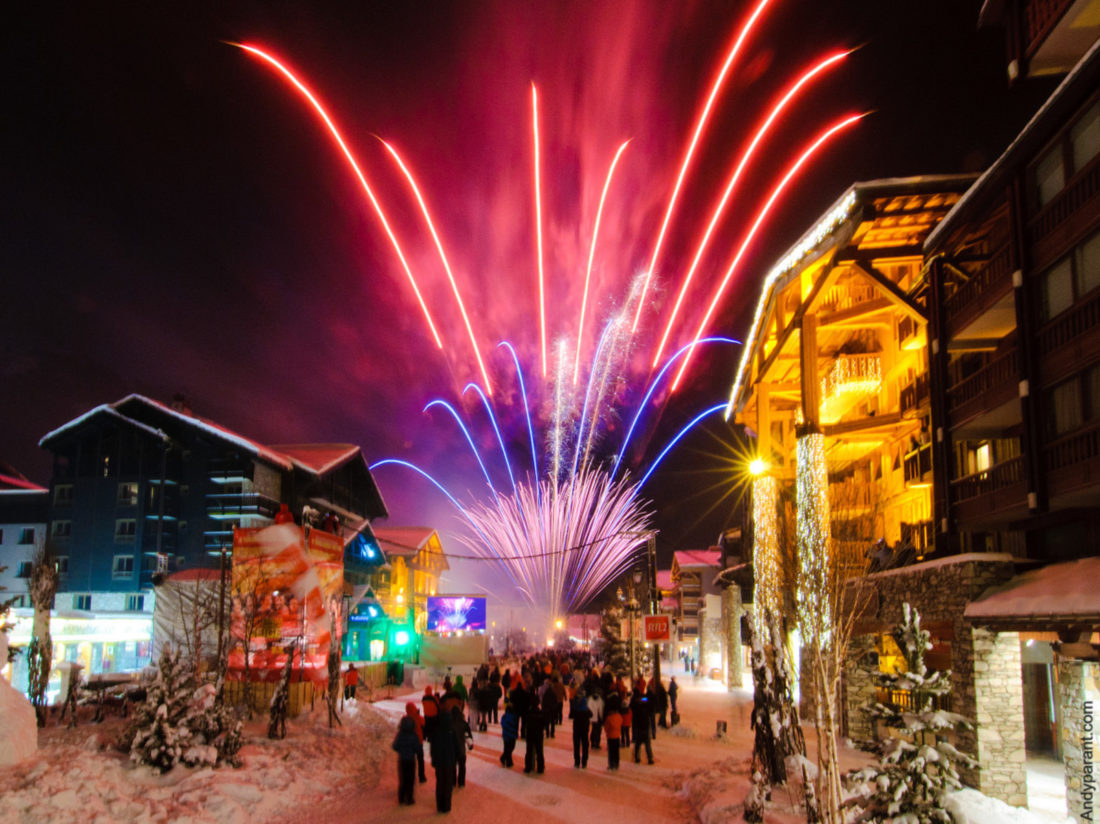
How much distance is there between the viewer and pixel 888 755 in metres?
9.81

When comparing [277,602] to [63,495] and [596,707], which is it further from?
[63,495]

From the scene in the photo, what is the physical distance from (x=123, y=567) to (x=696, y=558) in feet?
135

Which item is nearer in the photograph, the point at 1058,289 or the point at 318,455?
the point at 1058,289

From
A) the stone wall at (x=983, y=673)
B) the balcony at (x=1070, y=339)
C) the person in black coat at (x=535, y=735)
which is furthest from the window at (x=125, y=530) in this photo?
the balcony at (x=1070, y=339)

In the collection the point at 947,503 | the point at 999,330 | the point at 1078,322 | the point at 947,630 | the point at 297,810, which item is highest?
the point at 999,330

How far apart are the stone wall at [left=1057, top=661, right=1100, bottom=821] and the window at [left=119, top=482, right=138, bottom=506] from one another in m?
41.9

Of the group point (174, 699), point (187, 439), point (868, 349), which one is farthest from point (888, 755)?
point (187, 439)

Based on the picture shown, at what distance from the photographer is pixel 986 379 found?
17.2 metres

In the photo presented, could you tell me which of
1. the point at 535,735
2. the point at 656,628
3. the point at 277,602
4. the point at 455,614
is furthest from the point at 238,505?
the point at 535,735

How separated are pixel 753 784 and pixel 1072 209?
10155 mm

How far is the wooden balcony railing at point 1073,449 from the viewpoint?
12969 millimetres

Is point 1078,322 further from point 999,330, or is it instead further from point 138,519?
point 138,519

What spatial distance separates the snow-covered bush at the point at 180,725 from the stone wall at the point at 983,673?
32.9 feet

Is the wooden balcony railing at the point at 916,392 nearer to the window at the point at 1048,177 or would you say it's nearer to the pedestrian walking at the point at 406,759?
the window at the point at 1048,177
